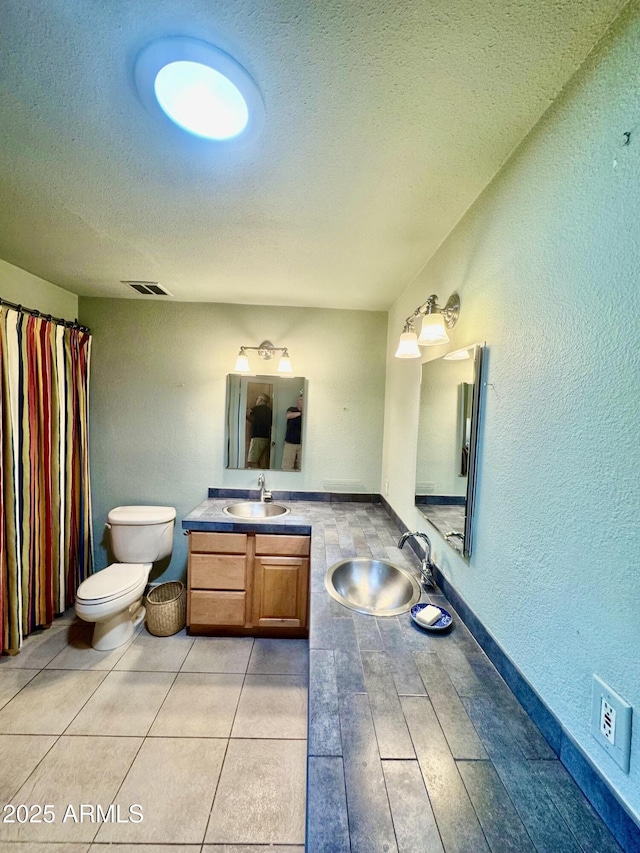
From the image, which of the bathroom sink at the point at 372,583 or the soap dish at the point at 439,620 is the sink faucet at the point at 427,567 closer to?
the bathroom sink at the point at 372,583

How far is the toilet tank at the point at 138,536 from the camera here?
2412 mm

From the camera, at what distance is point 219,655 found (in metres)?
2.06

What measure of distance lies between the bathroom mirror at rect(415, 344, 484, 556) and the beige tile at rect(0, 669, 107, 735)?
203 cm

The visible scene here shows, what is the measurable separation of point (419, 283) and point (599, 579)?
1.69 m

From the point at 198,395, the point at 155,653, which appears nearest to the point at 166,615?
the point at 155,653

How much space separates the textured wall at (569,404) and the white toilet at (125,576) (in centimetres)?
206

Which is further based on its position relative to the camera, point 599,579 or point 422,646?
point 422,646

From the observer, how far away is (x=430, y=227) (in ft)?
4.69

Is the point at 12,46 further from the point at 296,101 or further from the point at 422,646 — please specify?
the point at 422,646

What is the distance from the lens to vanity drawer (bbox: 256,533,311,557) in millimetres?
2178

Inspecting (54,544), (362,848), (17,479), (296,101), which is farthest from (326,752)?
(54,544)

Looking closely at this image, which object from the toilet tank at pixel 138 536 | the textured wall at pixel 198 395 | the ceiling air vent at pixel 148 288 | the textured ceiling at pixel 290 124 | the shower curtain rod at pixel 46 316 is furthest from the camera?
the textured wall at pixel 198 395

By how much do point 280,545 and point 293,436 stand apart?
0.89 metres

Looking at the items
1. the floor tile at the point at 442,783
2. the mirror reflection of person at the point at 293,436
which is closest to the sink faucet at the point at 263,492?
the mirror reflection of person at the point at 293,436
